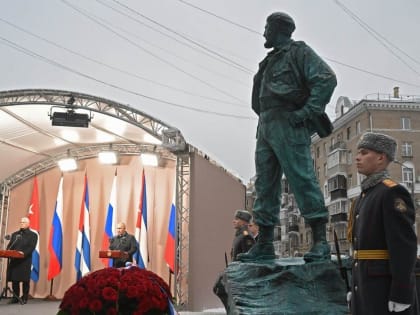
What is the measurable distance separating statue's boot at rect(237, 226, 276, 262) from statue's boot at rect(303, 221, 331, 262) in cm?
33

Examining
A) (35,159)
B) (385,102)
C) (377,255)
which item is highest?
(385,102)

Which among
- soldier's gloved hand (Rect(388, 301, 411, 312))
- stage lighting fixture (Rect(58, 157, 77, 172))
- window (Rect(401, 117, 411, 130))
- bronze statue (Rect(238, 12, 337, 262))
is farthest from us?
window (Rect(401, 117, 411, 130))

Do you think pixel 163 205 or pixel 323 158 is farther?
pixel 323 158

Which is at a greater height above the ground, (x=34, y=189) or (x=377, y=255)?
(x=34, y=189)

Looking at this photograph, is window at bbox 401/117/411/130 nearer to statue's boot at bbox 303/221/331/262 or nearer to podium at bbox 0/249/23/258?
podium at bbox 0/249/23/258

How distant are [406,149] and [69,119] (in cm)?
2623

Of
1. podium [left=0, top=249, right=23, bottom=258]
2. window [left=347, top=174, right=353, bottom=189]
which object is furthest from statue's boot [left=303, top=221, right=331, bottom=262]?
window [left=347, top=174, right=353, bottom=189]

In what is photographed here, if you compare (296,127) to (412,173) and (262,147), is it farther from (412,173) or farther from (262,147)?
(412,173)

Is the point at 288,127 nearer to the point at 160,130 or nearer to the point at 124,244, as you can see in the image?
the point at 160,130

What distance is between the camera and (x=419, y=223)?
27969mm

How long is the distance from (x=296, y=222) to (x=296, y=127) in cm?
4262

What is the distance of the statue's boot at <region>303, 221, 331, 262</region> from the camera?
3363 mm

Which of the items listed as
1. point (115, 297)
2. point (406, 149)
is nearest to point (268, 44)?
point (115, 297)

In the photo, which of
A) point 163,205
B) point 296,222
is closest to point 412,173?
point 296,222
